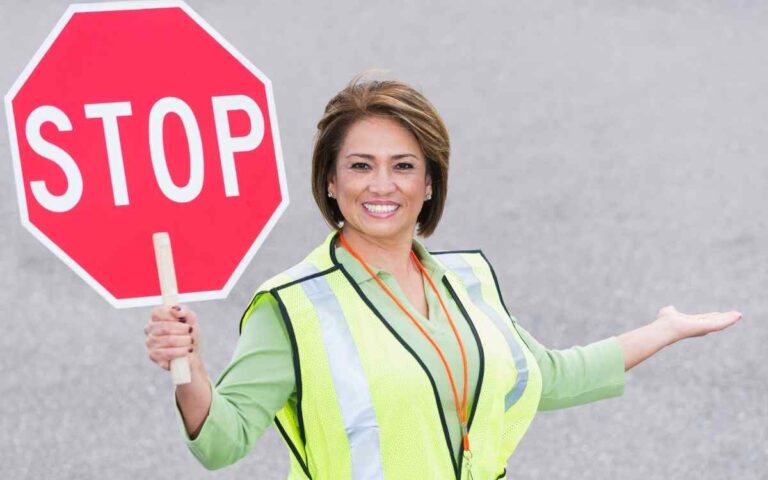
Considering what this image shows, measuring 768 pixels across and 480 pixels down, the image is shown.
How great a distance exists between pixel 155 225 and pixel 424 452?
0.85 m

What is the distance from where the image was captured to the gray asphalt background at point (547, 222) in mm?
5738

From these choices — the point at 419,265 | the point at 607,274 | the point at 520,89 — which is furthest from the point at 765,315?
the point at 419,265

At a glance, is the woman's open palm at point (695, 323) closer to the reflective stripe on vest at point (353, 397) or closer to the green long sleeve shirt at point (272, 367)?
the green long sleeve shirt at point (272, 367)

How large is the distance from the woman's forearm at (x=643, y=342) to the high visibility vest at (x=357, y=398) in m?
0.64

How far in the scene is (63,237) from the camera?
227 centimetres

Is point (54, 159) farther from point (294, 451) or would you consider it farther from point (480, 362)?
point (480, 362)

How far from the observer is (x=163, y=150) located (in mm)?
2309

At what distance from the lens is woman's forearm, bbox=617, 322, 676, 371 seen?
3.48m

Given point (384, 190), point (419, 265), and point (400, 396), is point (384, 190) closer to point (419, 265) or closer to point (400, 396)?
point (419, 265)

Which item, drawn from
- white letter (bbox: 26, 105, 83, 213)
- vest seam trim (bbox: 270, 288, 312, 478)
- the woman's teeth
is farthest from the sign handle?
the woman's teeth

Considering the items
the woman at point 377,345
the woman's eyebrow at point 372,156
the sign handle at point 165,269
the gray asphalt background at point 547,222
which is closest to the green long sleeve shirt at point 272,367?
the woman at point 377,345

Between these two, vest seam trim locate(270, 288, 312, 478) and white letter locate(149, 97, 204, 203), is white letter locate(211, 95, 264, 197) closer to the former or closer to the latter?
white letter locate(149, 97, 204, 203)

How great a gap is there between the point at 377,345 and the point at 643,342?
3.14 feet

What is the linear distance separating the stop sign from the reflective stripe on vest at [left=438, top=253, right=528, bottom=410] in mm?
926
